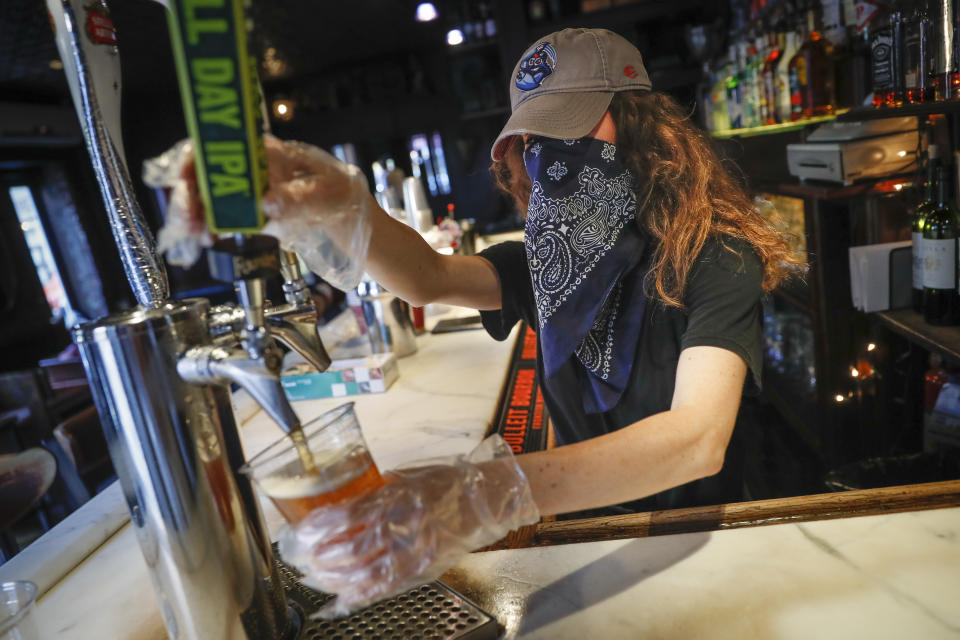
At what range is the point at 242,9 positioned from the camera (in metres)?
0.46

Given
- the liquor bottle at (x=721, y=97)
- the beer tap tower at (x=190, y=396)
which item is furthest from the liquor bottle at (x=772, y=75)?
the beer tap tower at (x=190, y=396)

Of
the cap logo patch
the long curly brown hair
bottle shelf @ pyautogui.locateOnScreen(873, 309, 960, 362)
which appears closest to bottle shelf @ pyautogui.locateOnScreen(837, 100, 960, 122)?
bottle shelf @ pyautogui.locateOnScreen(873, 309, 960, 362)

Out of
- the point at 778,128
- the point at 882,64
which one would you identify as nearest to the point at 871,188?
the point at 882,64

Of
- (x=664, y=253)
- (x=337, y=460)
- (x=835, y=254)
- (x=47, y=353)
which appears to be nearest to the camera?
(x=337, y=460)

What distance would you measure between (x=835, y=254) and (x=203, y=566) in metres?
2.37

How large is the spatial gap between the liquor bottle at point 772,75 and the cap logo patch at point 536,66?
2111 mm

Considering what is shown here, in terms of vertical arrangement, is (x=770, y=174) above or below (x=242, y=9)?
below

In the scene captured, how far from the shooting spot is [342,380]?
1.67m

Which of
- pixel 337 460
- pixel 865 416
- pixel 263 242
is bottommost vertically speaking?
pixel 865 416

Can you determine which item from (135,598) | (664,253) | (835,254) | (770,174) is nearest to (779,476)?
(835,254)

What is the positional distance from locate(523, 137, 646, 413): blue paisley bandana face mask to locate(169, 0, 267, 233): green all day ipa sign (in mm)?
741

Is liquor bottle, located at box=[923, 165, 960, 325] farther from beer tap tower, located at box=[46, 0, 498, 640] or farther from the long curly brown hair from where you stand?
beer tap tower, located at box=[46, 0, 498, 640]

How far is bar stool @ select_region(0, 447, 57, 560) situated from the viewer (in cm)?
182

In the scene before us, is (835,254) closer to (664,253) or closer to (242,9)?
(664,253)
